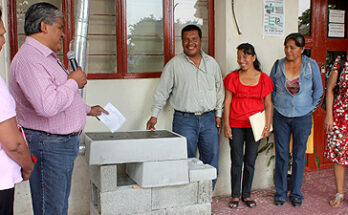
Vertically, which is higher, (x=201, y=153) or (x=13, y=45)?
(x=13, y=45)

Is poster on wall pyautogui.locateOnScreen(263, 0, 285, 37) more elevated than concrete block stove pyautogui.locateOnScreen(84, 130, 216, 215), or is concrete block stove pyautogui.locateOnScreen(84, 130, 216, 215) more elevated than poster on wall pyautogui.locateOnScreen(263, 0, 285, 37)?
poster on wall pyautogui.locateOnScreen(263, 0, 285, 37)

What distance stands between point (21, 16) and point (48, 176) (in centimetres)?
182

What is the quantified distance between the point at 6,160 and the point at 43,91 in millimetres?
392

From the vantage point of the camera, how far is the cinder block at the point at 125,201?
103 inches

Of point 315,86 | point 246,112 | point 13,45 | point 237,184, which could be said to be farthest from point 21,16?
point 315,86

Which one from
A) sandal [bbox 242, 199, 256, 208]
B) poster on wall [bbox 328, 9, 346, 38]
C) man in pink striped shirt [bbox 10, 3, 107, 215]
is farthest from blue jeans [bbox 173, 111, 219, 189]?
poster on wall [bbox 328, 9, 346, 38]

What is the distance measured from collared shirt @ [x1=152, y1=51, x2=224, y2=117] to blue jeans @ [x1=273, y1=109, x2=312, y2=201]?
0.77 meters

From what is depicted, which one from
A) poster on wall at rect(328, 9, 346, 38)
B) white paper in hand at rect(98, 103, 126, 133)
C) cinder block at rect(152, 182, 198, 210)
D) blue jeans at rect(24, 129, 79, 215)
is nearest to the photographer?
blue jeans at rect(24, 129, 79, 215)

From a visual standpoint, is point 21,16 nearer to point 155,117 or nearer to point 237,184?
point 155,117

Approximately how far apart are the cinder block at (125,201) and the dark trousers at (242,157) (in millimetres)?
1189

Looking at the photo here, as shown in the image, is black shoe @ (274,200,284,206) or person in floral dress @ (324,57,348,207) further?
black shoe @ (274,200,284,206)

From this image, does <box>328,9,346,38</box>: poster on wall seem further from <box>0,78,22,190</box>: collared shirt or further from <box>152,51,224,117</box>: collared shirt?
<box>0,78,22,190</box>: collared shirt

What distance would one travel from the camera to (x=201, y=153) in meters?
3.58

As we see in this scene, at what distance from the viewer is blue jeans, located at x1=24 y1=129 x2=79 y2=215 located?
1902 millimetres
